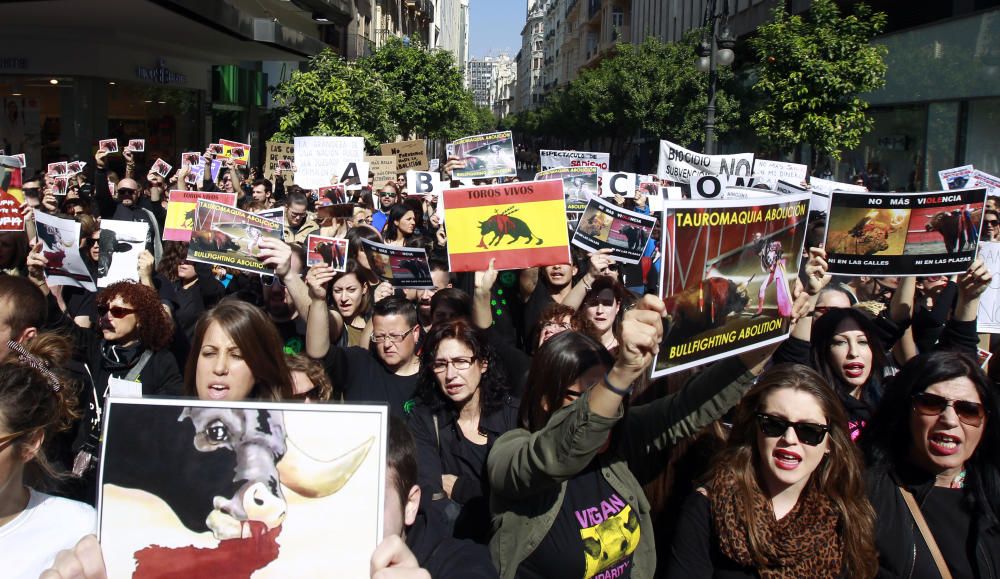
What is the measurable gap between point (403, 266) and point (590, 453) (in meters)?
4.08

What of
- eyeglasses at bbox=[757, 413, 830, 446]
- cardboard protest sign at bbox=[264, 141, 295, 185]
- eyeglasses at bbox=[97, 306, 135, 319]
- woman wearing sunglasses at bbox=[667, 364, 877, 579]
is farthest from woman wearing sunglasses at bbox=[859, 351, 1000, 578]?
cardboard protest sign at bbox=[264, 141, 295, 185]

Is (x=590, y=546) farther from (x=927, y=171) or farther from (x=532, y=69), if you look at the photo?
(x=532, y=69)

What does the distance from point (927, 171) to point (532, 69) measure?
5659 inches

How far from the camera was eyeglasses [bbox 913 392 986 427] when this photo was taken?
3.03 m

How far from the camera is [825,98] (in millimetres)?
17984

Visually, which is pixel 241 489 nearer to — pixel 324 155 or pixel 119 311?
pixel 119 311

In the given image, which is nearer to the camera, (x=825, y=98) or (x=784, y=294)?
(x=784, y=294)

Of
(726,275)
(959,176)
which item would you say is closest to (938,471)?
(726,275)

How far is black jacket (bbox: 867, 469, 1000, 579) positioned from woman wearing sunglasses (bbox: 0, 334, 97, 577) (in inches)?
91.9

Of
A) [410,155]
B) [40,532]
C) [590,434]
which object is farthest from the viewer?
[410,155]

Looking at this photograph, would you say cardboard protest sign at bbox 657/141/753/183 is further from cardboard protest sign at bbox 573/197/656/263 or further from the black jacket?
the black jacket

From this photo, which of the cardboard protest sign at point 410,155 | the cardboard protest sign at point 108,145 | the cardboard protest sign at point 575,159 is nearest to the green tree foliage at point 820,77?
the cardboard protest sign at point 575,159

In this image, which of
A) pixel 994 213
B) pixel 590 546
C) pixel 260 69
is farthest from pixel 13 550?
pixel 260 69

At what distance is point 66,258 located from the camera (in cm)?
592
